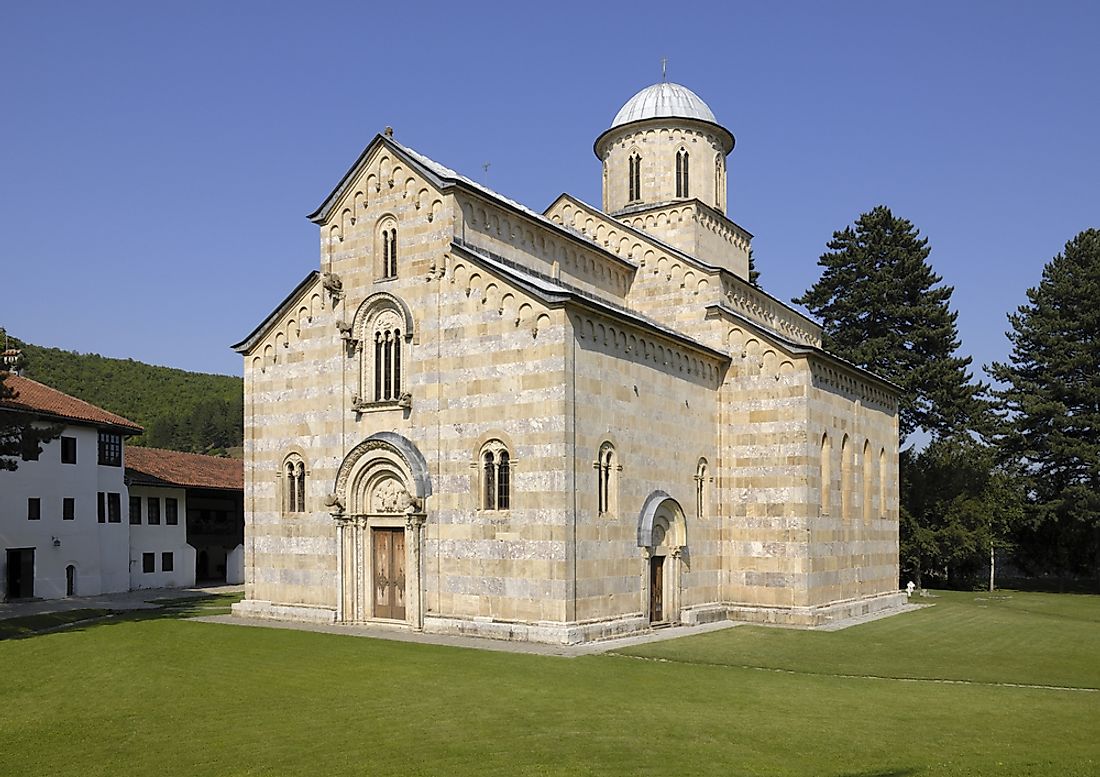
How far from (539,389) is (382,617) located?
8.11 m

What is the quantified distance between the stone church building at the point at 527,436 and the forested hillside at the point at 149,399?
66303mm

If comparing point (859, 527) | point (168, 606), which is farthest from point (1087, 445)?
point (168, 606)

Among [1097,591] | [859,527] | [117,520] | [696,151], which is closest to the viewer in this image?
[859,527]

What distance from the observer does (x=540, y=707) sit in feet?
52.1

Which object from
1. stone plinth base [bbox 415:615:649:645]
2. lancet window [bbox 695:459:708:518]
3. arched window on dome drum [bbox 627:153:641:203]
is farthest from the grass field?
arched window on dome drum [bbox 627:153:641:203]

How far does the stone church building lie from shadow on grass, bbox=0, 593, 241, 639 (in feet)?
10.6

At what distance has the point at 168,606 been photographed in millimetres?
35312

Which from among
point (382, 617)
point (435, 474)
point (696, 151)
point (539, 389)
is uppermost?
point (696, 151)

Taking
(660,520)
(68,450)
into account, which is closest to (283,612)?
(660,520)

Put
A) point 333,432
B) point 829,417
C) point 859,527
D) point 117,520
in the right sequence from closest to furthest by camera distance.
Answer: point 333,432 < point 829,417 < point 859,527 < point 117,520

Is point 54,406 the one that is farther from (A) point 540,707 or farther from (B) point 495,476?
(A) point 540,707

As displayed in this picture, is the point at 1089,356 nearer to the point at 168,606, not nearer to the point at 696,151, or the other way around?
the point at 696,151

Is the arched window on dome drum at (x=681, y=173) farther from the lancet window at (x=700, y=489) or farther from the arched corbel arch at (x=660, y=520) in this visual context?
the arched corbel arch at (x=660, y=520)

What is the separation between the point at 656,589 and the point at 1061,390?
28.8m
